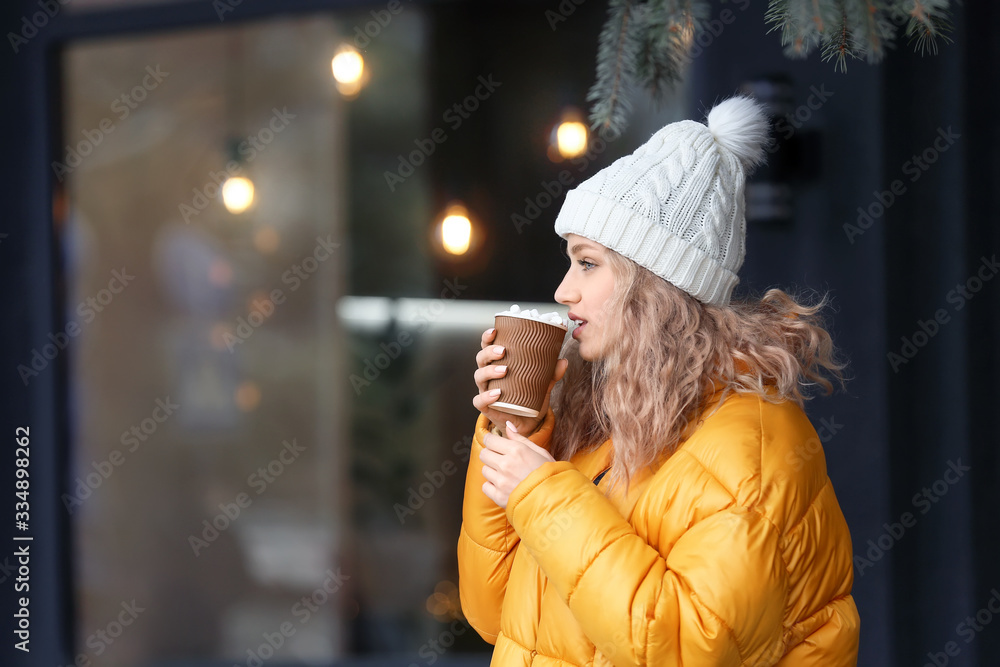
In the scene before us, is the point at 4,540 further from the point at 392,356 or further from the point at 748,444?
the point at 748,444

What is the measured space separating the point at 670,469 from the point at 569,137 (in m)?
2.23

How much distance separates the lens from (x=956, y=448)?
256cm

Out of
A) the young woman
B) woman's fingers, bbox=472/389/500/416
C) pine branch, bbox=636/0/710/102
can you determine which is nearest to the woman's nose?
the young woman

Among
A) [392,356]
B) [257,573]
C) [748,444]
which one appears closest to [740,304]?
[748,444]

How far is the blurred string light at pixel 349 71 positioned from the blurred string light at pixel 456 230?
747mm

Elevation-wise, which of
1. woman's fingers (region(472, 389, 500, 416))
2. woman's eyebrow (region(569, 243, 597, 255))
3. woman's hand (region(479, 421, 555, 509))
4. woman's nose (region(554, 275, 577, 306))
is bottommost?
woman's hand (region(479, 421, 555, 509))

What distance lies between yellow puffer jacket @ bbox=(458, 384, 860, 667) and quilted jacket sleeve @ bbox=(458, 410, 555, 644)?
6.3 inches

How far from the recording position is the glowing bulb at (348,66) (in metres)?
3.55

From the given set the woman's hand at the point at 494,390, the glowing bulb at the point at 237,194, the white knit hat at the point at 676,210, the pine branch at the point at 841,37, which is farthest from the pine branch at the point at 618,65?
the glowing bulb at the point at 237,194

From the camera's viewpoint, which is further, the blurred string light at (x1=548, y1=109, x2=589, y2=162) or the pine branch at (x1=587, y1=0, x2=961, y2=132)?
the blurred string light at (x1=548, y1=109, x2=589, y2=162)

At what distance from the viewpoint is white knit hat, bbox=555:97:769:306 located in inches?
55.2

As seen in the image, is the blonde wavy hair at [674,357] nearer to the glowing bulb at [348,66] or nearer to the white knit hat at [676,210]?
the white knit hat at [676,210]

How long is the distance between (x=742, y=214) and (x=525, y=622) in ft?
2.84

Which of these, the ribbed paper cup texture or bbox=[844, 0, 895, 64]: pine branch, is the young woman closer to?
the ribbed paper cup texture
